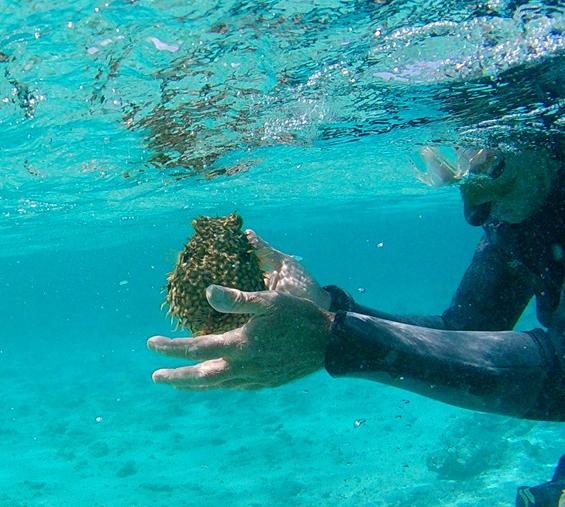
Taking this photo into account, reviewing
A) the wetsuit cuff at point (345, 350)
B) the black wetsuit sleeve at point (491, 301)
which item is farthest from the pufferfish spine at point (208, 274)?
the black wetsuit sleeve at point (491, 301)

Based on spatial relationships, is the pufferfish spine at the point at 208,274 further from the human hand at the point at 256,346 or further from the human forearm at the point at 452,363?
the human forearm at the point at 452,363

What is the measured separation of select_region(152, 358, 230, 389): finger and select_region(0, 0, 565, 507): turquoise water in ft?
2.72

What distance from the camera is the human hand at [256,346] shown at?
3062 millimetres

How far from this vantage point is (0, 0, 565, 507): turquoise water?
20.0 ft

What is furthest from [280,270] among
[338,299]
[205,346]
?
[205,346]

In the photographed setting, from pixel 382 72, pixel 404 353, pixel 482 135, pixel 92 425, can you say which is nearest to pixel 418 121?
pixel 482 135

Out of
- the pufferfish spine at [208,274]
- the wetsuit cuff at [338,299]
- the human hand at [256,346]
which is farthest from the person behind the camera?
the wetsuit cuff at [338,299]

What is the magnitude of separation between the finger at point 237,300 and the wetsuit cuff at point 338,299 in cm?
141

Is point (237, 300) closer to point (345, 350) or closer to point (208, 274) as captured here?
point (208, 274)

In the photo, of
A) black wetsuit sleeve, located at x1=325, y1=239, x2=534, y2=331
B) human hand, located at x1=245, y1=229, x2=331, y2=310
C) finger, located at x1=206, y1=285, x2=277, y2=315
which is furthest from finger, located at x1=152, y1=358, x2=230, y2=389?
black wetsuit sleeve, located at x1=325, y1=239, x2=534, y2=331

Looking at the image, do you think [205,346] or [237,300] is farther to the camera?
[205,346]

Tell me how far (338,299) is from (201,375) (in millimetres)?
1657

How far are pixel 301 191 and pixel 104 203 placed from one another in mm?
8822

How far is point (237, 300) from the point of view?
9.67 feet
